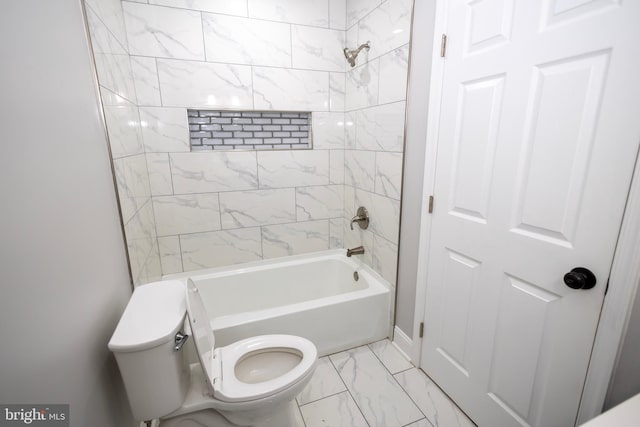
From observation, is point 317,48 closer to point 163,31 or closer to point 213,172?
point 163,31

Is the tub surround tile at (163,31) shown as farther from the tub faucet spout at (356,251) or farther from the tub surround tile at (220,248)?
the tub faucet spout at (356,251)

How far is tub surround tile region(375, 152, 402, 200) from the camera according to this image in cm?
179

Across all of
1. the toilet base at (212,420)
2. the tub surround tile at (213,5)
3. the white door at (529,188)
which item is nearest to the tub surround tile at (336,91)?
the tub surround tile at (213,5)

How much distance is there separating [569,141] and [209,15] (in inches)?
84.4

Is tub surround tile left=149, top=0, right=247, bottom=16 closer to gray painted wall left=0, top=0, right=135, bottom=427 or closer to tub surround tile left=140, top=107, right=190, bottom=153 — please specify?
tub surround tile left=140, top=107, right=190, bottom=153

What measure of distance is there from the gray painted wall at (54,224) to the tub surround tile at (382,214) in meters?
1.54

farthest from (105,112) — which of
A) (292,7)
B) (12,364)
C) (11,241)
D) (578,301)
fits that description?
(578,301)

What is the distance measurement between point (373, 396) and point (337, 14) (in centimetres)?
265

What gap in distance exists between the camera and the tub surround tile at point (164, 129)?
1.92 metres

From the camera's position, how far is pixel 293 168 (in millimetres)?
2332

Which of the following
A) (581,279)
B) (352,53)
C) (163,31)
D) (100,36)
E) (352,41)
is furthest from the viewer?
(352,41)

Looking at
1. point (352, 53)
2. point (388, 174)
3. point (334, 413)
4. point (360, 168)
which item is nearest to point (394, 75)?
point (352, 53)

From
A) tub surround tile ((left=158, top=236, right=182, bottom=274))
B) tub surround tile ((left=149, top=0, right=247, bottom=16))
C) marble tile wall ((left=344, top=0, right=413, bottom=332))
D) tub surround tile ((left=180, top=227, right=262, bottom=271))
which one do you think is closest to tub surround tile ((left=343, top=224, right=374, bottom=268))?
marble tile wall ((left=344, top=0, right=413, bottom=332))

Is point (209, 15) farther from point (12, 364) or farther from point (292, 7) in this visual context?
point (12, 364)
